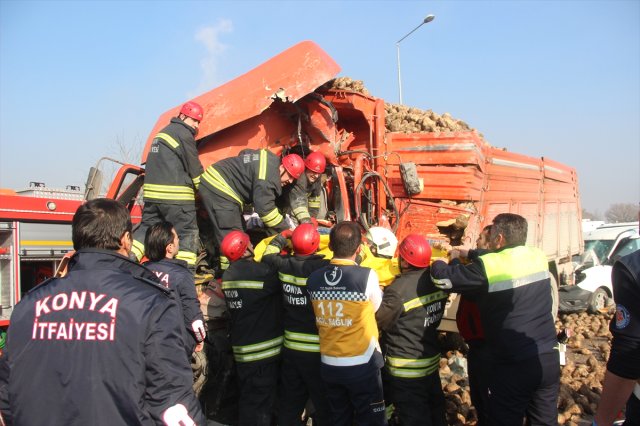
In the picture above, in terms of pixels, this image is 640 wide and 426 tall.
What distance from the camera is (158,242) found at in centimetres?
356

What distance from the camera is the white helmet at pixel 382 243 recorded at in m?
4.39

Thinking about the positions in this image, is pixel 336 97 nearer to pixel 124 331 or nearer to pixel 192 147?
pixel 192 147

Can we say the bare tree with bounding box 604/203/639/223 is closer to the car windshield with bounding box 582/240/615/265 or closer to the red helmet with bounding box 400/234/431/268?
the car windshield with bounding box 582/240/615/265

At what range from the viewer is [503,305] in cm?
299

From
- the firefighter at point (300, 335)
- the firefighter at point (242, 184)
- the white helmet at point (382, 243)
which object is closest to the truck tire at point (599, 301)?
the white helmet at point (382, 243)

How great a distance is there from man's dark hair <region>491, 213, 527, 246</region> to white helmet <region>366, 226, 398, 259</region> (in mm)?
1357

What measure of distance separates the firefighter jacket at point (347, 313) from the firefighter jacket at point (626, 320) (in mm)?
1417

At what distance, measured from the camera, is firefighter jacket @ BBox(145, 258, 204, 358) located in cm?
339

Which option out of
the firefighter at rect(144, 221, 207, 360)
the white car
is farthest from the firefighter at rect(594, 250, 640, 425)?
the white car

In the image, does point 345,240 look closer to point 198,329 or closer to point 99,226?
point 198,329

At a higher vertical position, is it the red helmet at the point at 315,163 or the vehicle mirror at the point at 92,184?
the red helmet at the point at 315,163

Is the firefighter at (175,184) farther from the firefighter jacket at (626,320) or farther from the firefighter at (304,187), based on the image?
the firefighter jacket at (626,320)

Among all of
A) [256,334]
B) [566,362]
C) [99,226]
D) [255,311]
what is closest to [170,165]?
[255,311]

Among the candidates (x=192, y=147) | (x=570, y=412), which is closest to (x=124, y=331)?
(x=192, y=147)
